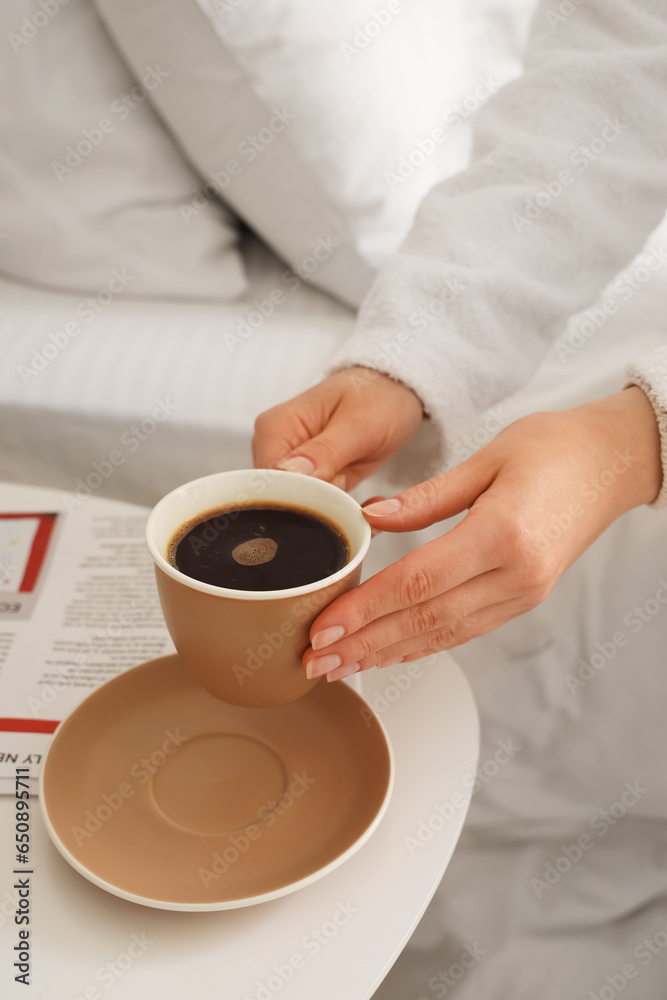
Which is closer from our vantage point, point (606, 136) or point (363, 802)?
point (363, 802)

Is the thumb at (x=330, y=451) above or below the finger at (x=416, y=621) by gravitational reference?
above

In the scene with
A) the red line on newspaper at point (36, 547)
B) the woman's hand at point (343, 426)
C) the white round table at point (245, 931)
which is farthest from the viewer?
the red line on newspaper at point (36, 547)

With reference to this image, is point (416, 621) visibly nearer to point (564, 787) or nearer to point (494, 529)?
point (494, 529)

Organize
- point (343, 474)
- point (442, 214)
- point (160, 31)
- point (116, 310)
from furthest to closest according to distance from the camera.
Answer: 1. point (116, 310)
2. point (160, 31)
3. point (442, 214)
4. point (343, 474)

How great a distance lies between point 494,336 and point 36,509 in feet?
1.85

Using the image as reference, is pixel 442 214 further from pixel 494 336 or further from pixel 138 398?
pixel 138 398

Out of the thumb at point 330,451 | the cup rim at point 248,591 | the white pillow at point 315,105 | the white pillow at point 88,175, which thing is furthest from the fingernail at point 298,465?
the white pillow at point 88,175

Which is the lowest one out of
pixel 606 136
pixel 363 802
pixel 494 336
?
pixel 363 802

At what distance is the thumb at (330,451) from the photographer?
63 cm

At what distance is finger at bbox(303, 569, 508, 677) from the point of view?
0.51 meters

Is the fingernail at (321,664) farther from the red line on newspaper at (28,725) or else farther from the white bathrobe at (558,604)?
the white bathrobe at (558,604)

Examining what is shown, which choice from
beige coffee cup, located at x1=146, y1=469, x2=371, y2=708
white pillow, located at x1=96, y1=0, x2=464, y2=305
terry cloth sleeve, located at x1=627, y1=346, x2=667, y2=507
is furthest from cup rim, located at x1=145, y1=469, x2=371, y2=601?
white pillow, located at x1=96, y1=0, x2=464, y2=305

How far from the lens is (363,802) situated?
520mm

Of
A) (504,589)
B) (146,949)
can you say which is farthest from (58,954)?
(504,589)
